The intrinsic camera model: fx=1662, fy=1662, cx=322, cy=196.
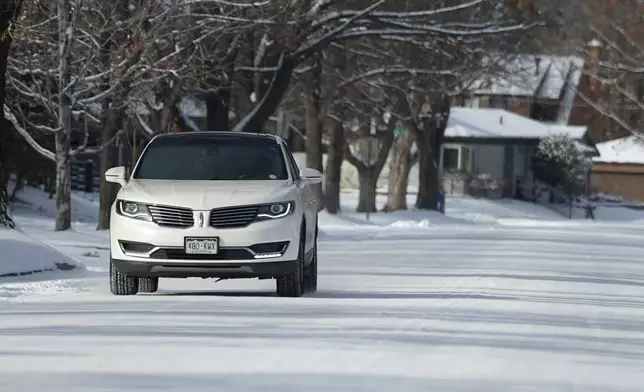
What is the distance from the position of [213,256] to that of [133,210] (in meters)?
0.98

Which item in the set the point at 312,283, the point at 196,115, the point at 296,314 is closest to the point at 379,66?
the point at 196,115

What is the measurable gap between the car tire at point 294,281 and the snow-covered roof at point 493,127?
71221 mm

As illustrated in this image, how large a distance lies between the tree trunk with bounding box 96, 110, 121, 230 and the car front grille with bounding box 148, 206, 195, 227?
56.7ft

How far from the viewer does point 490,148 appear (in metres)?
89.9

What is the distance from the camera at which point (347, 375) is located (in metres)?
10.3

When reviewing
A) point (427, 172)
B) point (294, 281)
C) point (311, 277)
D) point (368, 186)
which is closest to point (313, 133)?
point (368, 186)

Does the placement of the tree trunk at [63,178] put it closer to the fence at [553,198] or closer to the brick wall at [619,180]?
the fence at [553,198]

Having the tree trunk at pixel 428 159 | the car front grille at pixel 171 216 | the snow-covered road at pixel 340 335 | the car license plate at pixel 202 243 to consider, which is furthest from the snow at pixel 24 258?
the tree trunk at pixel 428 159

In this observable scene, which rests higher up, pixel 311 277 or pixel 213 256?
pixel 213 256

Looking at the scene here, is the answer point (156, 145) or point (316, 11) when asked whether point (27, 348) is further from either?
point (316, 11)

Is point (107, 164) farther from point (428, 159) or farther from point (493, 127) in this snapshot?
point (493, 127)

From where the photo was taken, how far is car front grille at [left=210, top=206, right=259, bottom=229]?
1658 centimetres

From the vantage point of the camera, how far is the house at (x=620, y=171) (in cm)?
10869

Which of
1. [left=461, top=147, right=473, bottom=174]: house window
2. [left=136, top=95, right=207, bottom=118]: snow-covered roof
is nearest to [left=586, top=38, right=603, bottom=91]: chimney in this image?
[left=461, top=147, right=473, bottom=174]: house window
